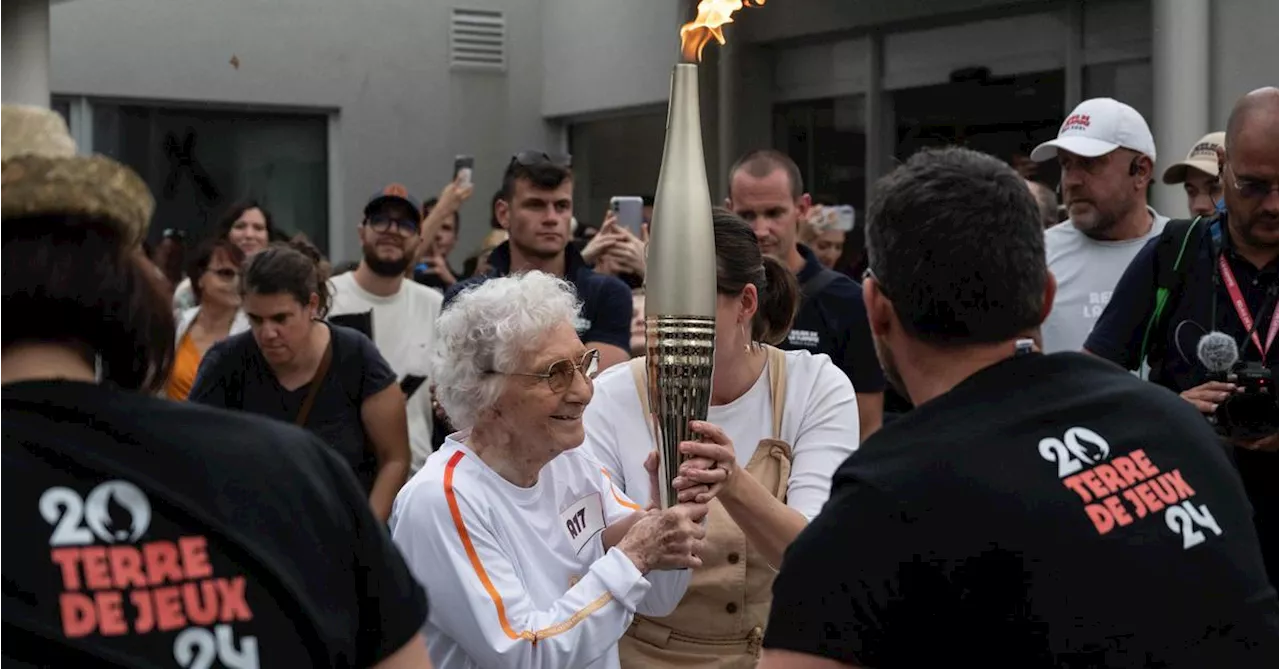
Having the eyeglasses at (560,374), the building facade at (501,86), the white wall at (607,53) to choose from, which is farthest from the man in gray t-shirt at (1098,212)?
the white wall at (607,53)

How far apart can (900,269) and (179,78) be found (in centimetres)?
1265

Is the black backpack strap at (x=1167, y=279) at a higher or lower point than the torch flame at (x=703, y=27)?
lower

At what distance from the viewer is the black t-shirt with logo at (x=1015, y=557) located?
6.86 feet

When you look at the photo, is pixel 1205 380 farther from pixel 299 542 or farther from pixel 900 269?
pixel 299 542

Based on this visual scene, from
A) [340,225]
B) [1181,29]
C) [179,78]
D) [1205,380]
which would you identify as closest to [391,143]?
[340,225]

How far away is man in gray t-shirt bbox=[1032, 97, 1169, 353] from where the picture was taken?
5657 millimetres

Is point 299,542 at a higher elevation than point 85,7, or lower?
lower

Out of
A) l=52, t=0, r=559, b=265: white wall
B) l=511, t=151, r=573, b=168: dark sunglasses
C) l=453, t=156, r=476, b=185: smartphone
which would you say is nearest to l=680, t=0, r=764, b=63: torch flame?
l=511, t=151, r=573, b=168: dark sunglasses

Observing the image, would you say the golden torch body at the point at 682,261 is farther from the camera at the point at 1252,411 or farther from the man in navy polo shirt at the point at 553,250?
the man in navy polo shirt at the point at 553,250

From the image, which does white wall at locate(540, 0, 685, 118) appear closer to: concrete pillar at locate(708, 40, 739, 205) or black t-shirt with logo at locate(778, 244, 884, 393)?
concrete pillar at locate(708, 40, 739, 205)

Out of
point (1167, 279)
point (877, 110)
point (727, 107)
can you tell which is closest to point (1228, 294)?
point (1167, 279)

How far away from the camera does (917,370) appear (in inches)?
91.7

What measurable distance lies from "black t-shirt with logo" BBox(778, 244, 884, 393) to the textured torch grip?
2.32 meters

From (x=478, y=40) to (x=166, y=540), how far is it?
13.5 meters
